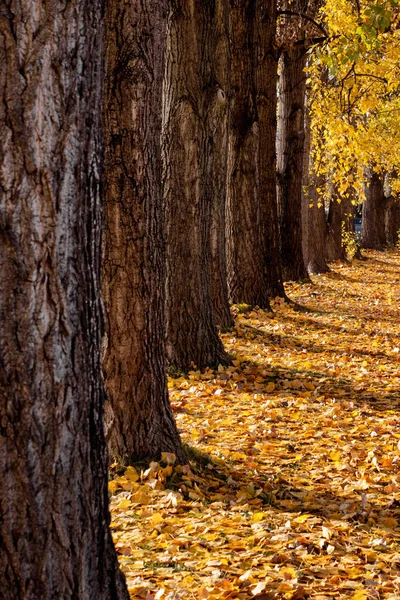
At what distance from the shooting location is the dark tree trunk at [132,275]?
527 cm

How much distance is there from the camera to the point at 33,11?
2.47 metres

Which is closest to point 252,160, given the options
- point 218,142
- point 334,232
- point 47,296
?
point 218,142

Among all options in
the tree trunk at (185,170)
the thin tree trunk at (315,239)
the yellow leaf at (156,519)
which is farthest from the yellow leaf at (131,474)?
the thin tree trunk at (315,239)

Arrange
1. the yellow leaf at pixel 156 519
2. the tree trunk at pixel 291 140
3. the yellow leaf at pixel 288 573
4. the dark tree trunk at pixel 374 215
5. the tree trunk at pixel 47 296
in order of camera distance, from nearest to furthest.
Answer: the tree trunk at pixel 47 296 → the yellow leaf at pixel 288 573 → the yellow leaf at pixel 156 519 → the tree trunk at pixel 291 140 → the dark tree trunk at pixel 374 215

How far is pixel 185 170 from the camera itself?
8.37 metres

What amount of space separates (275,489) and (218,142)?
17.7 feet

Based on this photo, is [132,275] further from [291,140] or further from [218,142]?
[291,140]

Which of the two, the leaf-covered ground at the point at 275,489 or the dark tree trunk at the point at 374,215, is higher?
the dark tree trunk at the point at 374,215

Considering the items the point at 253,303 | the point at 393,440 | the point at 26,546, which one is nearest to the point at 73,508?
the point at 26,546

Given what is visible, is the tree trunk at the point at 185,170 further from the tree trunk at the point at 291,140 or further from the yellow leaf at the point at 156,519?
the tree trunk at the point at 291,140

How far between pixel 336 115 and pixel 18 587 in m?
14.0

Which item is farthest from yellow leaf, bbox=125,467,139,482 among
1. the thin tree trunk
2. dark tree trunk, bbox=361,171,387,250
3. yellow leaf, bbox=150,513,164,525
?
dark tree trunk, bbox=361,171,387,250

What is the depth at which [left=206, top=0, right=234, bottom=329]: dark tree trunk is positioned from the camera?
8.70 m

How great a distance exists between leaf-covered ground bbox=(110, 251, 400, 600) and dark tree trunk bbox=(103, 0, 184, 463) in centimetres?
31
